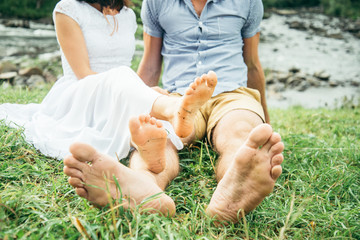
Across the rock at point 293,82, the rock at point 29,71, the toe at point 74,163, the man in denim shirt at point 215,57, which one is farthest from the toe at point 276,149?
the rock at point 293,82

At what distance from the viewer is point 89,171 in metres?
0.90

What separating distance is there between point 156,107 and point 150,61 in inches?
30.7

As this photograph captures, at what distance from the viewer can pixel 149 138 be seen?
1.08 metres

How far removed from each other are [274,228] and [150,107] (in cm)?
66

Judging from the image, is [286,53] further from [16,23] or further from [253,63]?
[16,23]

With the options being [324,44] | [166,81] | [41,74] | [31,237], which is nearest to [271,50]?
[324,44]

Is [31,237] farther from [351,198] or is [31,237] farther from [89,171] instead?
[351,198]

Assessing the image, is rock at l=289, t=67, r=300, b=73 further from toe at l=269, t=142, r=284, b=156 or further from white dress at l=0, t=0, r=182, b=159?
toe at l=269, t=142, r=284, b=156

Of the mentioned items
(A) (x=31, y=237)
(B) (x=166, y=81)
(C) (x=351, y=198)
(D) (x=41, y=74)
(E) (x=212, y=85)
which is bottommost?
(D) (x=41, y=74)

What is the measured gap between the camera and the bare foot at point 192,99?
1.09 meters

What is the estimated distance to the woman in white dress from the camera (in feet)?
4.26

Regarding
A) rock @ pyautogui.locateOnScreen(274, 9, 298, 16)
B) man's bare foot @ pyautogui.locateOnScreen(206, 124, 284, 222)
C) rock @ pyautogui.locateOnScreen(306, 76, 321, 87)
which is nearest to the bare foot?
man's bare foot @ pyautogui.locateOnScreen(206, 124, 284, 222)

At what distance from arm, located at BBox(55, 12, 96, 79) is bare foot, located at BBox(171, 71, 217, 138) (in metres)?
0.84

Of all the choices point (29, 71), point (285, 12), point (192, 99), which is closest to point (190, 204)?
point (192, 99)
